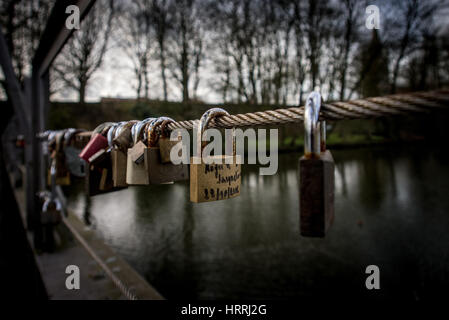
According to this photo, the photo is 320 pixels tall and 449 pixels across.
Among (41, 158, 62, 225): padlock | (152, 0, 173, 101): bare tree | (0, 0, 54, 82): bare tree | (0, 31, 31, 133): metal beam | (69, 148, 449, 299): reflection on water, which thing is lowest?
(69, 148, 449, 299): reflection on water

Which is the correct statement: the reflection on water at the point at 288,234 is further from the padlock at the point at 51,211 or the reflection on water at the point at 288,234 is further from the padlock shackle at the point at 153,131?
the padlock shackle at the point at 153,131

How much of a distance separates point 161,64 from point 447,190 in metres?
11.0

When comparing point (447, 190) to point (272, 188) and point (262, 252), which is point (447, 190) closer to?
point (272, 188)

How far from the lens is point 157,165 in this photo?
665 millimetres

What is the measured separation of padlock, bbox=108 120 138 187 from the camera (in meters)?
0.73

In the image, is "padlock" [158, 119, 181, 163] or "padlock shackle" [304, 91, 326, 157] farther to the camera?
"padlock" [158, 119, 181, 163]

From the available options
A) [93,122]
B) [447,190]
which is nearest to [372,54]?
[93,122]

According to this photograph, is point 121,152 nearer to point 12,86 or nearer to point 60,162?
point 60,162

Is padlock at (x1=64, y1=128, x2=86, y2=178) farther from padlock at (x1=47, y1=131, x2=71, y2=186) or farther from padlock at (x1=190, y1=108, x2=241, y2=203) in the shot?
padlock at (x1=190, y1=108, x2=241, y2=203)

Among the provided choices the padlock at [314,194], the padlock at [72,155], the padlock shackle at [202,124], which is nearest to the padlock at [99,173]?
the padlock shackle at [202,124]

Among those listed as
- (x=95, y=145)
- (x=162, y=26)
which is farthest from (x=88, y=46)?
(x=95, y=145)

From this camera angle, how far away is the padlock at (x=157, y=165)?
25.5 inches

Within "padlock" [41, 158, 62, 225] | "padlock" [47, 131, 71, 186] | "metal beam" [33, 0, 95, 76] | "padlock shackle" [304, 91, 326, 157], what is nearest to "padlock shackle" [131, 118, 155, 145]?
"padlock shackle" [304, 91, 326, 157]

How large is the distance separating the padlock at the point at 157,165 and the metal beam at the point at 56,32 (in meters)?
0.64
